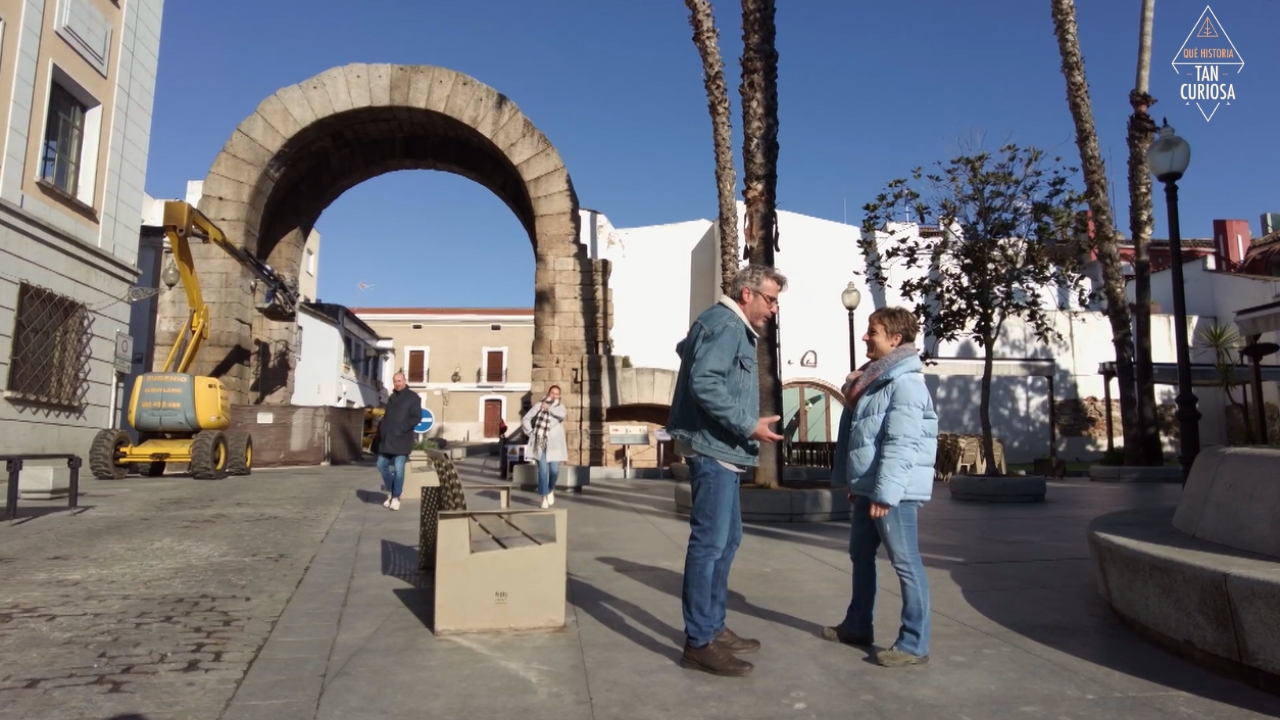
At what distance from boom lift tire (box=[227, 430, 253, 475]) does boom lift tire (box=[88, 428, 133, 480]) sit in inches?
75.0

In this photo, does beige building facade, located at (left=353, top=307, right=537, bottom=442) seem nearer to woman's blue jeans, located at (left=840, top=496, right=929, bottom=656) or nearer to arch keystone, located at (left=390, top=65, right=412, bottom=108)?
arch keystone, located at (left=390, top=65, right=412, bottom=108)

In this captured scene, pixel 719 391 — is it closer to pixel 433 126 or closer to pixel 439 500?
pixel 439 500

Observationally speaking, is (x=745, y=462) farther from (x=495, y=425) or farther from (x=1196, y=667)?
(x=495, y=425)

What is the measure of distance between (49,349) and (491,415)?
39.0 metres

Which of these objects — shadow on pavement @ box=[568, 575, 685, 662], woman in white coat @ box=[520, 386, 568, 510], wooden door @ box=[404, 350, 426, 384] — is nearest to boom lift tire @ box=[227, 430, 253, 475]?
woman in white coat @ box=[520, 386, 568, 510]

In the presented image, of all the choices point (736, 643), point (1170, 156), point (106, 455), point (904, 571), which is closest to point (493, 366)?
point (106, 455)

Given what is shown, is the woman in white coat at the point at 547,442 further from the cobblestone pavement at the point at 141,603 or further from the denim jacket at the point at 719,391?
the denim jacket at the point at 719,391

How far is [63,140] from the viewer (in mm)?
14914

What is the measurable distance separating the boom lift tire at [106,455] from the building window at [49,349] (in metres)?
0.81

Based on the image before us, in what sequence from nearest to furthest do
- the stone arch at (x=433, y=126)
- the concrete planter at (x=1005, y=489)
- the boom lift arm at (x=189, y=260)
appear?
the concrete planter at (x=1005, y=489) → the boom lift arm at (x=189, y=260) → the stone arch at (x=433, y=126)

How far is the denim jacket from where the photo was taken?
3568 millimetres

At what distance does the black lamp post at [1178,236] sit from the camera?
10.1 m

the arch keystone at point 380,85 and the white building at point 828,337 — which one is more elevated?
the arch keystone at point 380,85

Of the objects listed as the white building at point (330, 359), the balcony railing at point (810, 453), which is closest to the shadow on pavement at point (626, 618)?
the balcony railing at point (810, 453)
